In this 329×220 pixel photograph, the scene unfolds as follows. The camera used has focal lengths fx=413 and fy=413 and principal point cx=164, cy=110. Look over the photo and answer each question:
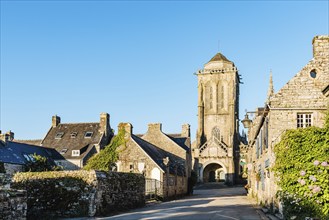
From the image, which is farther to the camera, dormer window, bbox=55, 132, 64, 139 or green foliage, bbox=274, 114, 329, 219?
dormer window, bbox=55, 132, 64, 139

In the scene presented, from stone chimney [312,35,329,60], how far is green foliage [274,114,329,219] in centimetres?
676

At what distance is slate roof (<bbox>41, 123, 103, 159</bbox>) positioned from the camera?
48000 mm

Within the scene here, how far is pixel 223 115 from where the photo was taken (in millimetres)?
76625

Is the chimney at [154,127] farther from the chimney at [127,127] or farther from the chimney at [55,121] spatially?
the chimney at [55,121]

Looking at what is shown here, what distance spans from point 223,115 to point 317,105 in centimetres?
5629

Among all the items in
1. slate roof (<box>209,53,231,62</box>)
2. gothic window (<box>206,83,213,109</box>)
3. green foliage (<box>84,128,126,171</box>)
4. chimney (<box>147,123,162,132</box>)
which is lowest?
green foliage (<box>84,128,126,171</box>)

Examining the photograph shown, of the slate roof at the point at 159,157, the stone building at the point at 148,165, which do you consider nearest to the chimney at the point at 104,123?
the slate roof at the point at 159,157

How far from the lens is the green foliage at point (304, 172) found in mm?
14023

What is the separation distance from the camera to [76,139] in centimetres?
4981

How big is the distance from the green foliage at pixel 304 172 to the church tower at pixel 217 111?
55.9 m

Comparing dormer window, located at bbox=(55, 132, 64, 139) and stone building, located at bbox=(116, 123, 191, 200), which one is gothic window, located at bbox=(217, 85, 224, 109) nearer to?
dormer window, located at bbox=(55, 132, 64, 139)

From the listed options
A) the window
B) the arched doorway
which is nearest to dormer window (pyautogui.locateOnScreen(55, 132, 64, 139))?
the arched doorway

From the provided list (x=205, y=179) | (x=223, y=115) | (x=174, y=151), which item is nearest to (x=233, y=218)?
(x=174, y=151)

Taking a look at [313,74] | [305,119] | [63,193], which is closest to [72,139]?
[63,193]
